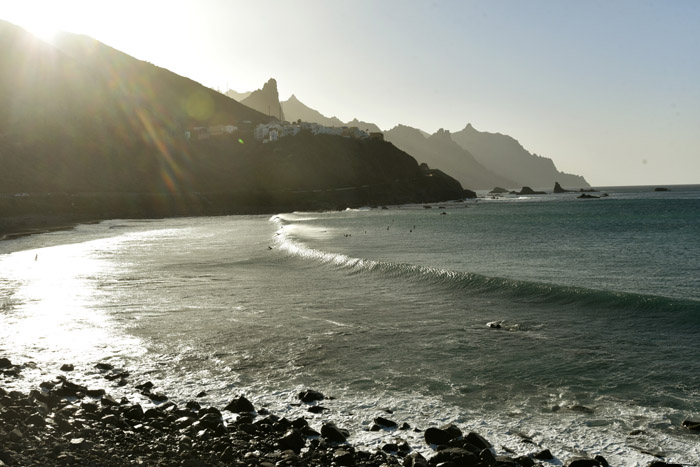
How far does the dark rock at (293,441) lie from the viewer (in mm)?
7727

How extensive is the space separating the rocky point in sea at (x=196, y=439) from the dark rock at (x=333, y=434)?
0.01 m

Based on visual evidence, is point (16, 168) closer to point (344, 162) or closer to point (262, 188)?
point (262, 188)

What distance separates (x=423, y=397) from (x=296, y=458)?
334 cm

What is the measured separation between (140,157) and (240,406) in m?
141

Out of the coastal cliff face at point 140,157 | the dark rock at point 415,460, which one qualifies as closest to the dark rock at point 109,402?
the dark rock at point 415,460

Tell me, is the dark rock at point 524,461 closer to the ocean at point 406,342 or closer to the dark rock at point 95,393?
the ocean at point 406,342

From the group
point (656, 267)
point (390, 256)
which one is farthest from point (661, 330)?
point (390, 256)

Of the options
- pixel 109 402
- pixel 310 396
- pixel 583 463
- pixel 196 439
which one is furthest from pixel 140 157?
pixel 583 463

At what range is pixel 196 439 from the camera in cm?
800

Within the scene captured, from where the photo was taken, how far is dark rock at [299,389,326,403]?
977 cm

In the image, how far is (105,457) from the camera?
24.5 feet

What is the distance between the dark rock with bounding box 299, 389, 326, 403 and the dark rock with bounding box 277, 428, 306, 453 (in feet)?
5.86

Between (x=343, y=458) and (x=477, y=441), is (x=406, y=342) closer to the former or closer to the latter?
(x=477, y=441)

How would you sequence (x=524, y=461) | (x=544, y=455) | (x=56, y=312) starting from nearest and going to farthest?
(x=524, y=461) → (x=544, y=455) → (x=56, y=312)
